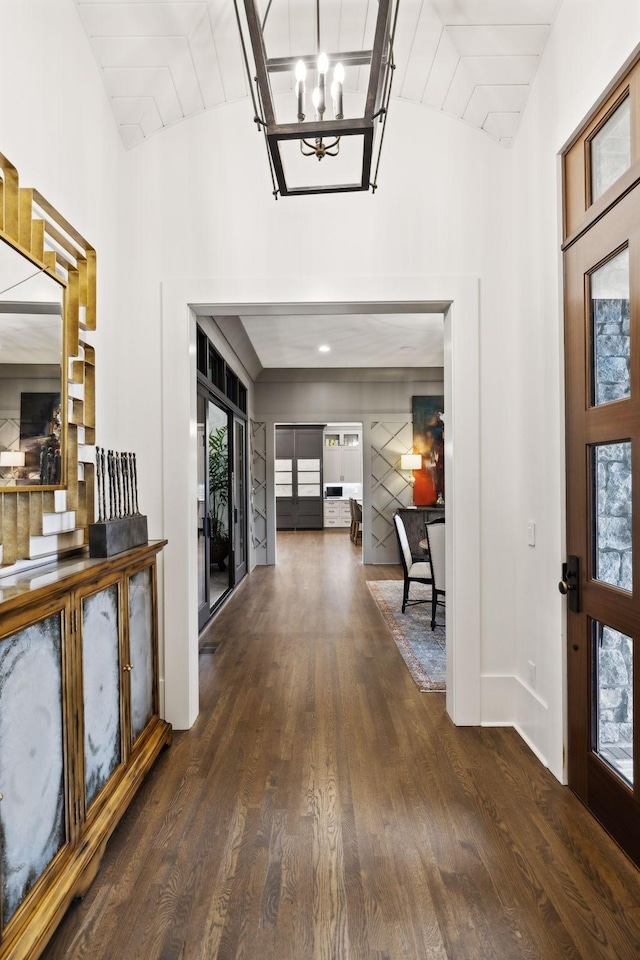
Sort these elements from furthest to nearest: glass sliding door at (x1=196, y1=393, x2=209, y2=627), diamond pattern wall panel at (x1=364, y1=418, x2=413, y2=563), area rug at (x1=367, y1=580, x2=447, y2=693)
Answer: diamond pattern wall panel at (x1=364, y1=418, x2=413, y2=563), glass sliding door at (x1=196, y1=393, x2=209, y2=627), area rug at (x1=367, y1=580, x2=447, y2=693)

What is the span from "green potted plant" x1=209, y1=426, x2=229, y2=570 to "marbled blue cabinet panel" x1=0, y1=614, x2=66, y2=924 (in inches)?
163

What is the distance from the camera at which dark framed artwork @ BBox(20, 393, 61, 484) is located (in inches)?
69.2

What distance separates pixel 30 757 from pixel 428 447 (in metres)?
7.43

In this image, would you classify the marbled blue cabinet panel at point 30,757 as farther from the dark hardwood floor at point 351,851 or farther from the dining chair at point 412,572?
the dining chair at point 412,572

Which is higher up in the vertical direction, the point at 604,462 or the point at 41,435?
the point at 41,435

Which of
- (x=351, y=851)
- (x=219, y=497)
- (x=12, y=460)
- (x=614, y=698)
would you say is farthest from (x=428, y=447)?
(x=12, y=460)

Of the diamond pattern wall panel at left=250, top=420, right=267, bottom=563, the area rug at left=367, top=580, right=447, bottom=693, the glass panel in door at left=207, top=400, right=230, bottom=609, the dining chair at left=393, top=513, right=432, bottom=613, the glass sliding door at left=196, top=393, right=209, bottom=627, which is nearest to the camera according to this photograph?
the area rug at left=367, top=580, right=447, bottom=693

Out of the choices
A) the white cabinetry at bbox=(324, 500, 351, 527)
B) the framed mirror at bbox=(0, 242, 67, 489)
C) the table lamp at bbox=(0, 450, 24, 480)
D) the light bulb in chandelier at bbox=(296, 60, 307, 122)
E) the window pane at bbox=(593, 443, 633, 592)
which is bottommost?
the white cabinetry at bbox=(324, 500, 351, 527)

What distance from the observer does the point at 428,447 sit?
832 cm

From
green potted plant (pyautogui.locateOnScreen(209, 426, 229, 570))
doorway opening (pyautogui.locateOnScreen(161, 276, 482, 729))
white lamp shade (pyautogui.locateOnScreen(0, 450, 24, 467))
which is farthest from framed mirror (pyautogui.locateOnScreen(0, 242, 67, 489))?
green potted plant (pyautogui.locateOnScreen(209, 426, 229, 570))

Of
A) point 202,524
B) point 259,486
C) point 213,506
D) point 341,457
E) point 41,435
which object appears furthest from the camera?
point 341,457

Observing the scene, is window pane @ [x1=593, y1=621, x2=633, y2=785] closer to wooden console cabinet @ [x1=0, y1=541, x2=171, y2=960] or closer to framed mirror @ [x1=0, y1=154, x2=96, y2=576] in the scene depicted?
wooden console cabinet @ [x1=0, y1=541, x2=171, y2=960]

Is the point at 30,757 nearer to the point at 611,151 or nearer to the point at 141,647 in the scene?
the point at 141,647

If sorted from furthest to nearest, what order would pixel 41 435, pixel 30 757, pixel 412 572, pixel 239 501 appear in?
pixel 239 501, pixel 412 572, pixel 41 435, pixel 30 757
